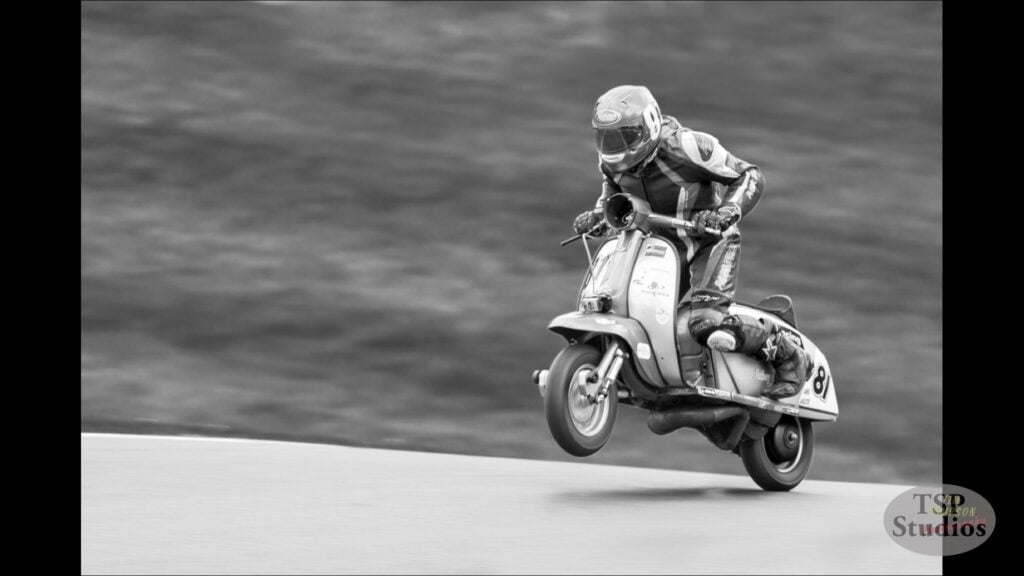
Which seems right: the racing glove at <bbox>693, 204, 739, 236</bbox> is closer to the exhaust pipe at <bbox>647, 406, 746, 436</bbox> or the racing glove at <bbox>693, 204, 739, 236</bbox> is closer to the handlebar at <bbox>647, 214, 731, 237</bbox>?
the handlebar at <bbox>647, 214, 731, 237</bbox>

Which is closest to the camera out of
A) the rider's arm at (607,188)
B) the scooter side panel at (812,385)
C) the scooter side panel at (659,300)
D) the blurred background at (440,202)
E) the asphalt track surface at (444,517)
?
the asphalt track surface at (444,517)

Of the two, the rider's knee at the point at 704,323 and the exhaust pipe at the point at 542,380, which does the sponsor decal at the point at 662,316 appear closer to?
the rider's knee at the point at 704,323

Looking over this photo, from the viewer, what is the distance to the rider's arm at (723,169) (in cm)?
849

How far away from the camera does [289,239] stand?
600 inches

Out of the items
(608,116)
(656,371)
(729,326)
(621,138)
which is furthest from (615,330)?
(608,116)

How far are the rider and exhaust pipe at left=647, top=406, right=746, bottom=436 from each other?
12.7 inches

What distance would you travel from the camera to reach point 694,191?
28.2 feet

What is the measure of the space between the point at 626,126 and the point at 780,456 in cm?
210

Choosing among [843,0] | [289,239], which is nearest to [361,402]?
[289,239]

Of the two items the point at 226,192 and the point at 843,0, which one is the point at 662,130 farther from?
the point at 843,0
